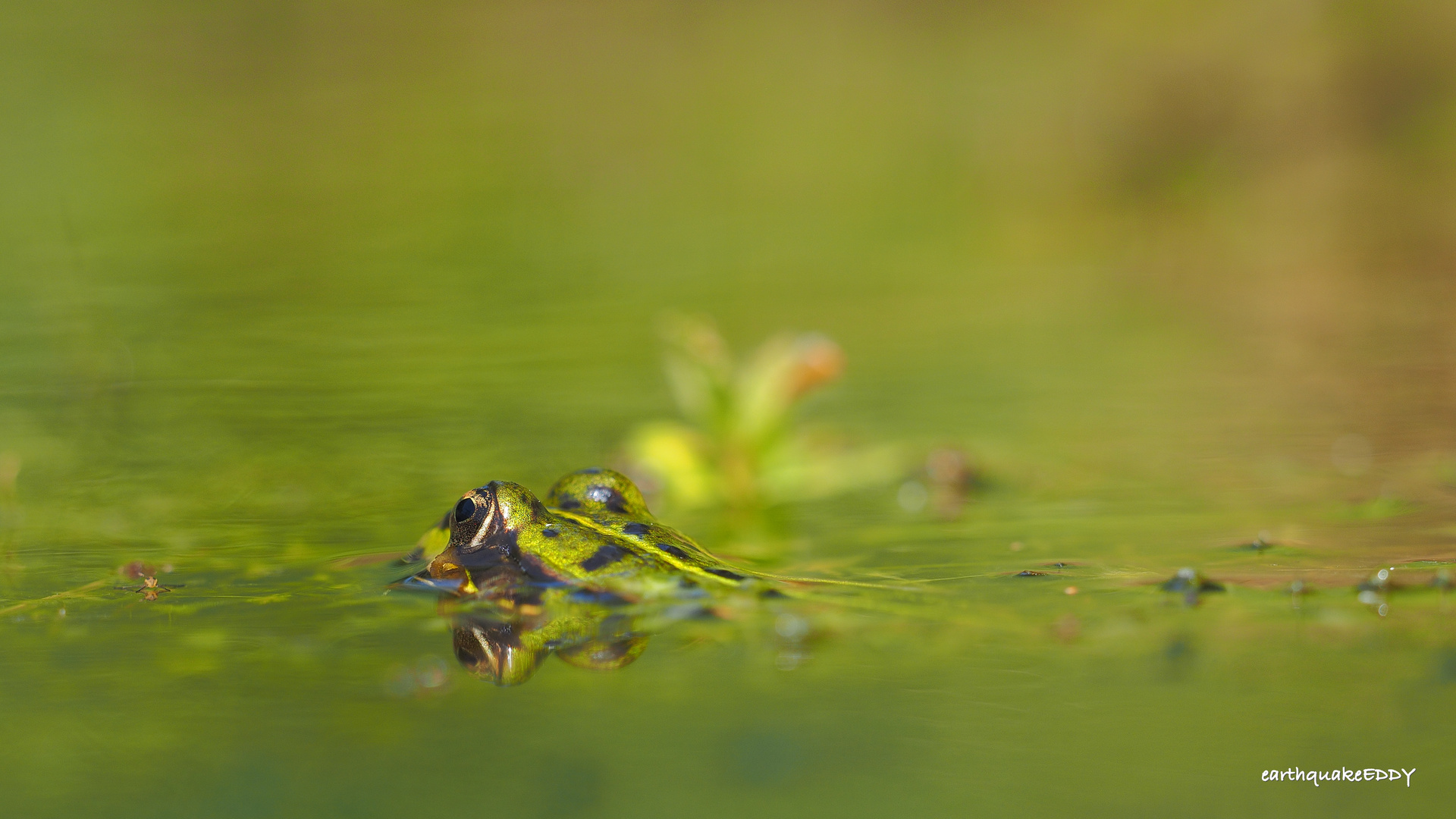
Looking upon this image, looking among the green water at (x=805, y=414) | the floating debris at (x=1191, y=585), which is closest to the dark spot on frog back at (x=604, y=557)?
the green water at (x=805, y=414)

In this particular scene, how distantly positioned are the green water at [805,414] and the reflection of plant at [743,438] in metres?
0.16

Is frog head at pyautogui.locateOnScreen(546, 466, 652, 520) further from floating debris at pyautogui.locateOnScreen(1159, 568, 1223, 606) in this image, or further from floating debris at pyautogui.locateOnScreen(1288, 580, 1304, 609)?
floating debris at pyautogui.locateOnScreen(1288, 580, 1304, 609)

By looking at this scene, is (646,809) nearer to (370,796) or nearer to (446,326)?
(370,796)

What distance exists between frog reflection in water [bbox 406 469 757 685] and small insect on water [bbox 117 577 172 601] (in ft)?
1.76

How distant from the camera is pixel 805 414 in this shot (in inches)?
210

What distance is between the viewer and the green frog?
2777mm

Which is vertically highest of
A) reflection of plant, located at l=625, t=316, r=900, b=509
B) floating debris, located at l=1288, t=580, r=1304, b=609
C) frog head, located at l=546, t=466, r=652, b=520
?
reflection of plant, located at l=625, t=316, r=900, b=509

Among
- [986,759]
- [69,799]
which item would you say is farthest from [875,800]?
[69,799]

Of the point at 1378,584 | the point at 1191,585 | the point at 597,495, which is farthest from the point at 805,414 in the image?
the point at 1378,584

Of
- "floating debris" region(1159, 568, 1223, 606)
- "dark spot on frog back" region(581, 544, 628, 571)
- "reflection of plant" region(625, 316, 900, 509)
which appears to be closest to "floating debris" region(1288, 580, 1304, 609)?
"floating debris" region(1159, 568, 1223, 606)

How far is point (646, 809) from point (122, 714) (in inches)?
36.7

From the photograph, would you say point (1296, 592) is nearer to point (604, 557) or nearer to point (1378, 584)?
point (1378, 584)

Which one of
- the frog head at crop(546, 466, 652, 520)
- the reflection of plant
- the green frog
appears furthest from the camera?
the reflection of plant

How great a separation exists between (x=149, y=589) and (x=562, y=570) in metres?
0.92
